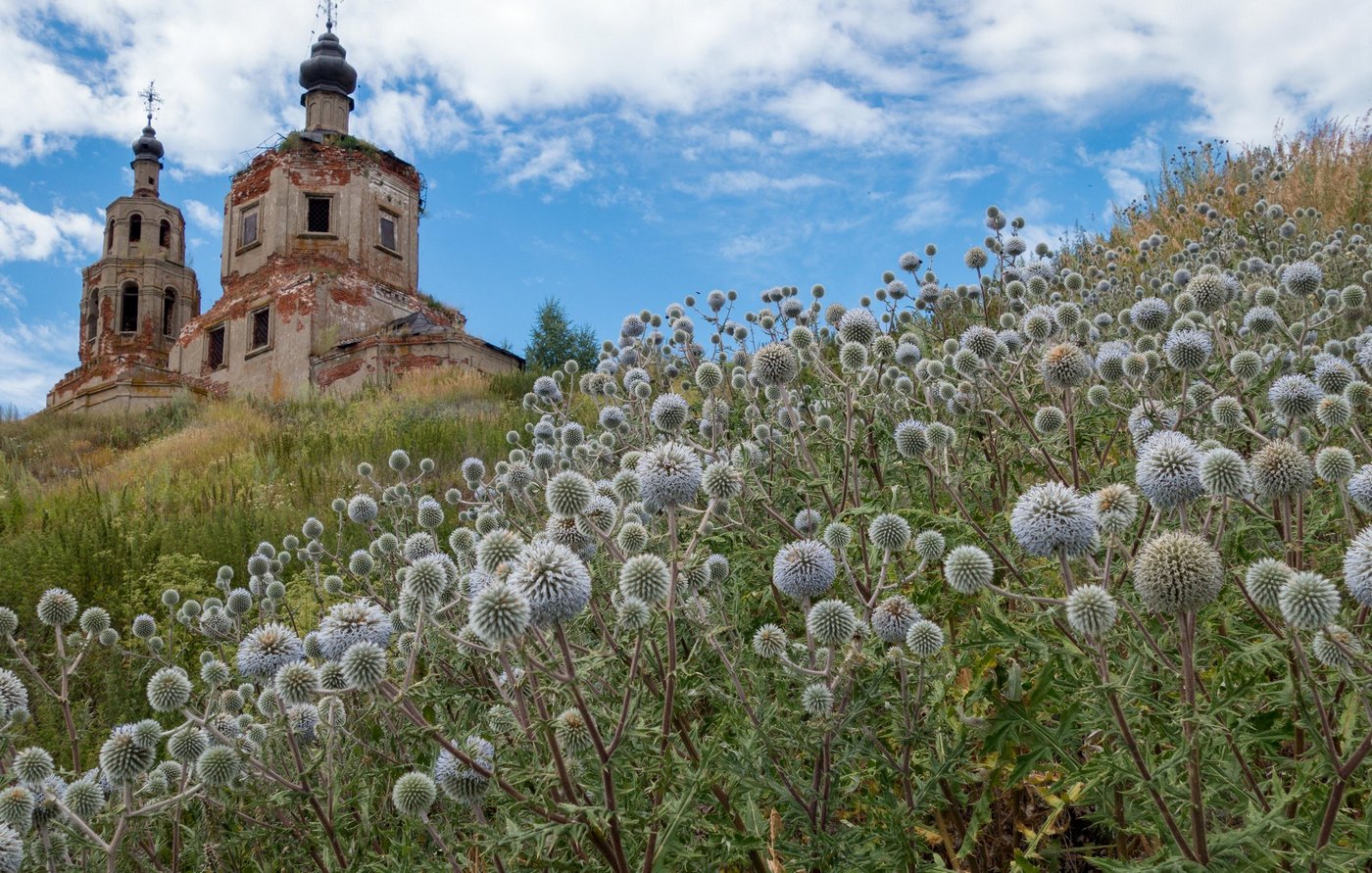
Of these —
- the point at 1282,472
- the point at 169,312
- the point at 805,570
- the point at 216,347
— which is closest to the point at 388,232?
the point at 216,347

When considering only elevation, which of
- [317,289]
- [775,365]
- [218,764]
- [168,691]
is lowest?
[218,764]

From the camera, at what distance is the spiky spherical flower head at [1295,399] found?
2.62 metres

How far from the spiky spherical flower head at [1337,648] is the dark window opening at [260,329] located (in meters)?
30.9

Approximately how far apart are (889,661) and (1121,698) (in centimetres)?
48

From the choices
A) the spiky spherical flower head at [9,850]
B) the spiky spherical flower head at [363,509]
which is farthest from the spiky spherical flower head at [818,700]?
the spiky spherical flower head at [363,509]

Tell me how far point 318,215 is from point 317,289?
337cm

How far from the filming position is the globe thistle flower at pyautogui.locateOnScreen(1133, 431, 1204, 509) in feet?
6.44

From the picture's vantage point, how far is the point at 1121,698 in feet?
5.73

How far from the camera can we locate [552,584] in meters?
1.78

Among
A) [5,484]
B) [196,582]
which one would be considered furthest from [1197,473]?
[5,484]

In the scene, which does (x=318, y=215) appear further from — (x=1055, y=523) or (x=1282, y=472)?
(x=1282, y=472)

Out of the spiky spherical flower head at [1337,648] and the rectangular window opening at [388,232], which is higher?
the rectangular window opening at [388,232]

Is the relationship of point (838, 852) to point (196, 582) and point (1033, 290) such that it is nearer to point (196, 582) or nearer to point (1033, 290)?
point (1033, 290)

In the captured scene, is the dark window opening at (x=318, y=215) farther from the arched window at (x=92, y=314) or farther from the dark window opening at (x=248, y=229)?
the arched window at (x=92, y=314)
